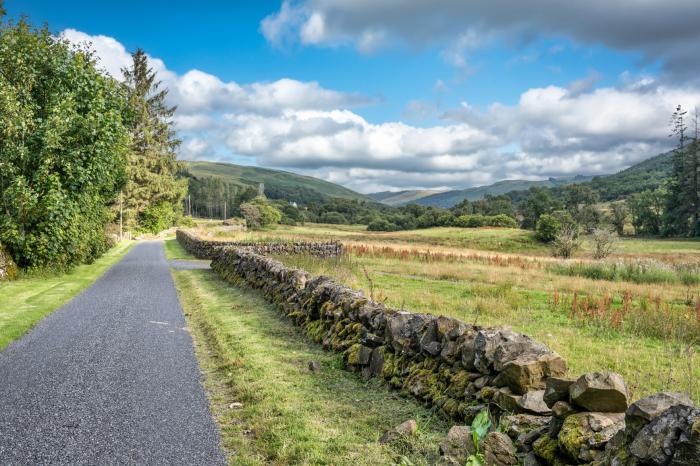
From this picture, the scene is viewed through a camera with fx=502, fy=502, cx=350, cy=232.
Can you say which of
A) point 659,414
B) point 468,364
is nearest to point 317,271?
point 468,364

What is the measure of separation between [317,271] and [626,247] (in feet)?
181

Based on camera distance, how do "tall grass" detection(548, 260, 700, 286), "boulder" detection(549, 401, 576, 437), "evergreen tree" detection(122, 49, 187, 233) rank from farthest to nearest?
"evergreen tree" detection(122, 49, 187, 233)
"tall grass" detection(548, 260, 700, 286)
"boulder" detection(549, 401, 576, 437)

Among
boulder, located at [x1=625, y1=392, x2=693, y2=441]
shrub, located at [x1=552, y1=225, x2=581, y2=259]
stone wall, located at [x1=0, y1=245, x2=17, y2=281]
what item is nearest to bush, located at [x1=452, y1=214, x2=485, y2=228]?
shrub, located at [x1=552, y1=225, x2=581, y2=259]

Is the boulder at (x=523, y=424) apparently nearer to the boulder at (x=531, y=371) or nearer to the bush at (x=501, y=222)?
the boulder at (x=531, y=371)

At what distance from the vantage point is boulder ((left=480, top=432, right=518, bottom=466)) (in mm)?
4414

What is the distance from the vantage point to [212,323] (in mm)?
12055

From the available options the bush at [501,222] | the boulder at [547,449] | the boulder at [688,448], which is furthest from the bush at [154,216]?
the boulder at [688,448]

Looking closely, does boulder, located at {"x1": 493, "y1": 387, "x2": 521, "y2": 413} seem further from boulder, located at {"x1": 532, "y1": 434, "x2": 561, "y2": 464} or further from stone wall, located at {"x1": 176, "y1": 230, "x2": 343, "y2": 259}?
stone wall, located at {"x1": 176, "y1": 230, "x2": 343, "y2": 259}

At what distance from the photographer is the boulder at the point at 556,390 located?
15.0 feet

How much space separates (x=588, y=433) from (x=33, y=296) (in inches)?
654

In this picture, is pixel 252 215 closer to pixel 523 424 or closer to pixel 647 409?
pixel 523 424

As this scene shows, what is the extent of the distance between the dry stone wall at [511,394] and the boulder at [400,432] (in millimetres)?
579

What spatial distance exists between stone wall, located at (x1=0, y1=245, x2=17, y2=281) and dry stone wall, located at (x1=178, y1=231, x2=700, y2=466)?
15761 millimetres

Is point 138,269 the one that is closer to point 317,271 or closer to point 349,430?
point 317,271
